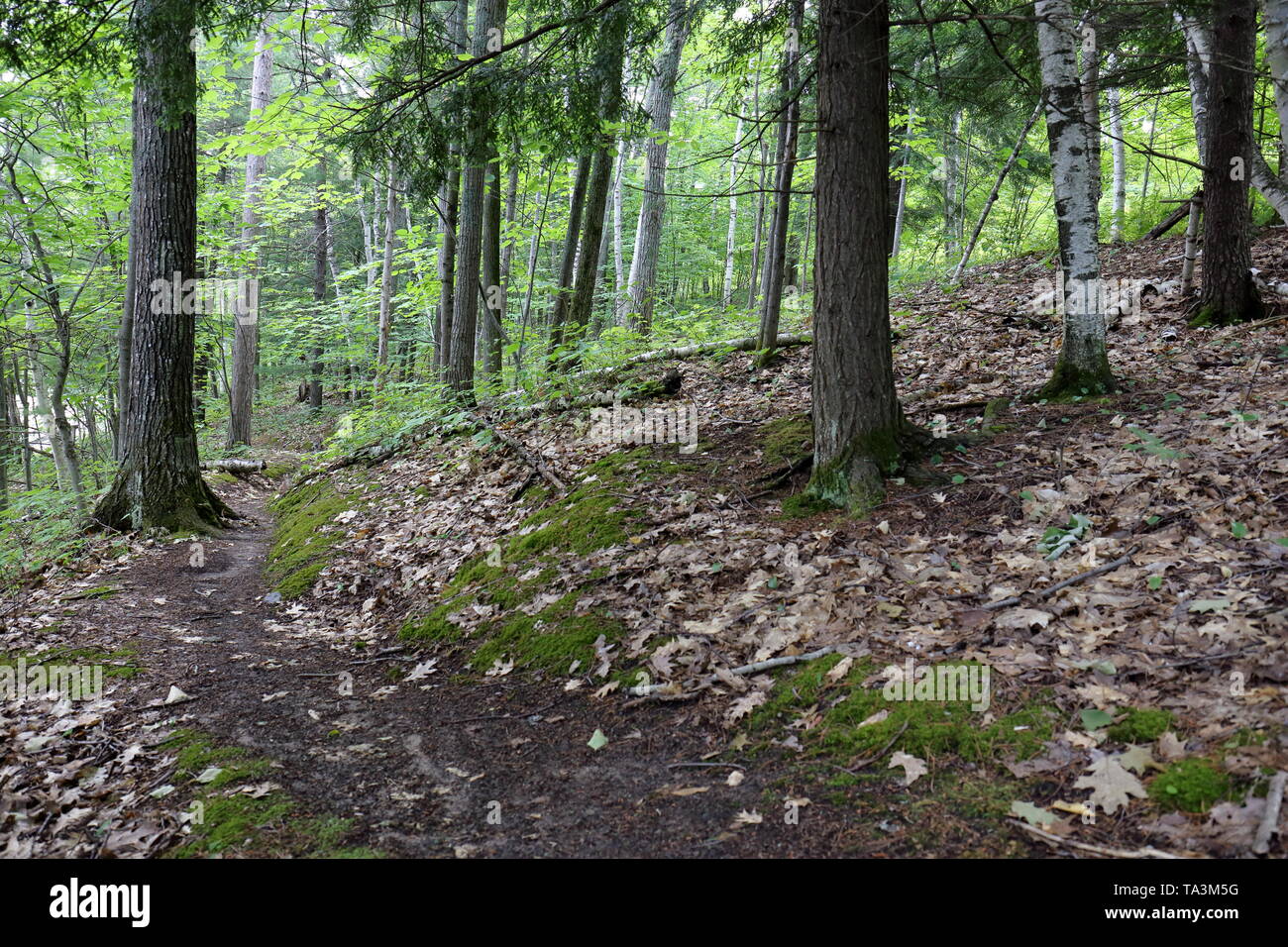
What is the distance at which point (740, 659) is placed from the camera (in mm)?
4035

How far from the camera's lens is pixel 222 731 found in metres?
3.95

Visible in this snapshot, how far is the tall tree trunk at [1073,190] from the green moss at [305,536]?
7.44 m

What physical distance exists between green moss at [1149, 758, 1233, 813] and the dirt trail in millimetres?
1043

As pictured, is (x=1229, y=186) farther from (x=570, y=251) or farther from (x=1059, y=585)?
(x=570, y=251)

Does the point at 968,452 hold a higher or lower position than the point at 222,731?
higher

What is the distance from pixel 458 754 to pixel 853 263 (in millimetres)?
4210

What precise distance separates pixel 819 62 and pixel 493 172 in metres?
5.97

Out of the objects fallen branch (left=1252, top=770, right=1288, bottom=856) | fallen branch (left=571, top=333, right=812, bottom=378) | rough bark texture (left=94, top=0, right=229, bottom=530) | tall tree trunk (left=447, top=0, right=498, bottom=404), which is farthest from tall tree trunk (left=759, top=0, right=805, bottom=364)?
fallen branch (left=1252, top=770, right=1288, bottom=856)

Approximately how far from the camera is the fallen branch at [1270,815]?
2125mm

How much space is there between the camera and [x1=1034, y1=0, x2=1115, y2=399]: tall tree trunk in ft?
18.8

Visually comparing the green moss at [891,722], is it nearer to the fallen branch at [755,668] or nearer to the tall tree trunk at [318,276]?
the fallen branch at [755,668]
